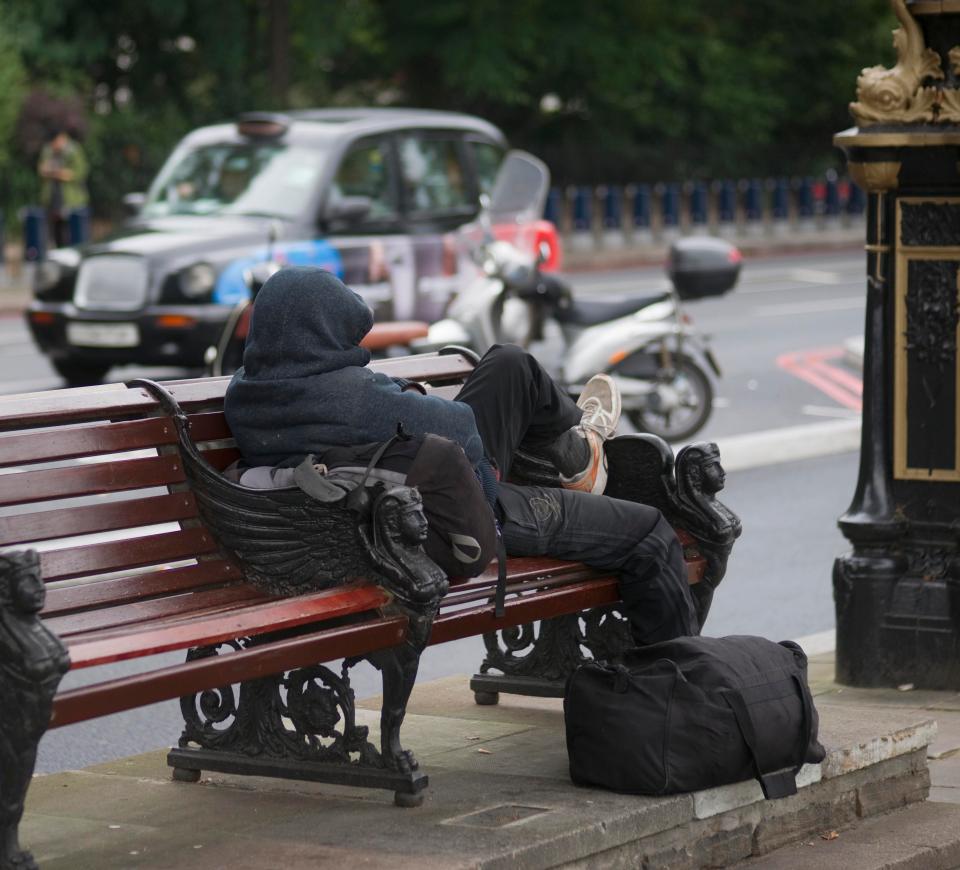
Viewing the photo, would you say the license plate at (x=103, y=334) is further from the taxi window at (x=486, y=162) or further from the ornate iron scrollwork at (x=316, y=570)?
the ornate iron scrollwork at (x=316, y=570)

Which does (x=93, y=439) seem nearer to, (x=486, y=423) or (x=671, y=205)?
(x=486, y=423)

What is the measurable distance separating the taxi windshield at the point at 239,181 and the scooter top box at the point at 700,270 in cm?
288

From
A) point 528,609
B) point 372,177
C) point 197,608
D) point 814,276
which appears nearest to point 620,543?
point 528,609

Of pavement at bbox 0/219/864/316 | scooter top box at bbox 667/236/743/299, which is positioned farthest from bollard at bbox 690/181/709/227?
scooter top box at bbox 667/236/743/299

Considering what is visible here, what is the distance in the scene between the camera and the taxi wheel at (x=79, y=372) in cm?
1454

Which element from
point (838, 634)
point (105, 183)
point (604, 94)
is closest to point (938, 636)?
Result: point (838, 634)

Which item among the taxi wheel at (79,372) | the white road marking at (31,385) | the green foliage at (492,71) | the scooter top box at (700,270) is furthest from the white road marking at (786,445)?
the green foliage at (492,71)

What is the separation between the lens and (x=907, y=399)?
658 cm

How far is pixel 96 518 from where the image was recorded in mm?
4734

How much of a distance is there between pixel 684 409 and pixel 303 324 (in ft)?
26.0

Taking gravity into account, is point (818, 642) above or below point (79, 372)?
→ above

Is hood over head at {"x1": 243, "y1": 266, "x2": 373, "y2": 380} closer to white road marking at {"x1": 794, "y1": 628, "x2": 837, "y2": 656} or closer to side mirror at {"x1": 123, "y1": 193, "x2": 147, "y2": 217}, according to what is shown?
white road marking at {"x1": 794, "y1": 628, "x2": 837, "y2": 656}

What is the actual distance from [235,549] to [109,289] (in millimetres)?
9500

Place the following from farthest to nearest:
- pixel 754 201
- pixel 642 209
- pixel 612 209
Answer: pixel 754 201, pixel 642 209, pixel 612 209
